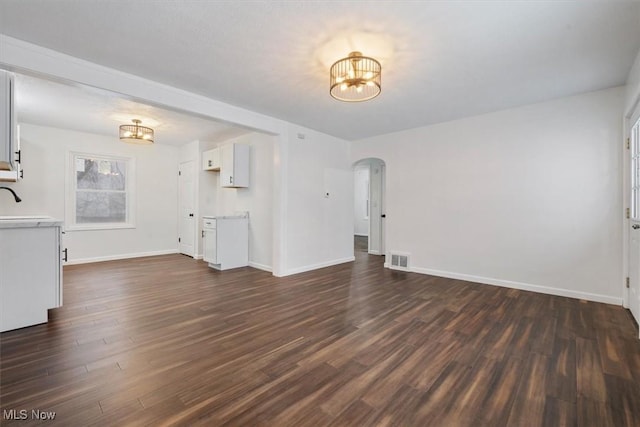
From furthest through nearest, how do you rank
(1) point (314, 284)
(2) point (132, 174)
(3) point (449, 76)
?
(2) point (132, 174)
(1) point (314, 284)
(3) point (449, 76)

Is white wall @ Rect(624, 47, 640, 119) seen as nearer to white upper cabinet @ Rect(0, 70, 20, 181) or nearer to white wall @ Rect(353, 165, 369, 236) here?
white upper cabinet @ Rect(0, 70, 20, 181)

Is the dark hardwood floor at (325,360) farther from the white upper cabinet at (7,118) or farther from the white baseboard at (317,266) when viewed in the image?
Result: the white upper cabinet at (7,118)

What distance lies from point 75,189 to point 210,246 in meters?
3.08

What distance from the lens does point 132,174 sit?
6.18 metres

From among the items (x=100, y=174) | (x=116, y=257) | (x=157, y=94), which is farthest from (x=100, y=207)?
(x=157, y=94)

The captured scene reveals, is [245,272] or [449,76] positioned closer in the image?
[449,76]

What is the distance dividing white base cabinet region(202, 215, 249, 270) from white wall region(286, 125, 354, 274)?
3.84 feet

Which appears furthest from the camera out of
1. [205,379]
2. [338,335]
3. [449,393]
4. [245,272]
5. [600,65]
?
[245,272]

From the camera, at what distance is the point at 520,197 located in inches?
154

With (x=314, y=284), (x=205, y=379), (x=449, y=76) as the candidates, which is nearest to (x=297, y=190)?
(x=314, y=284)

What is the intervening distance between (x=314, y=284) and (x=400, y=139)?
308 centimetres

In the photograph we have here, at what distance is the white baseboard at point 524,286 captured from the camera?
334cm

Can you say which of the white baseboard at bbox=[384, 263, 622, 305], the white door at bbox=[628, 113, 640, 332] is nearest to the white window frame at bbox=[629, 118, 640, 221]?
the white door at bbox=[628, 113, 640, 332]

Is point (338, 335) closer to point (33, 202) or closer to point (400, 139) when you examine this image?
point (400, 139)
